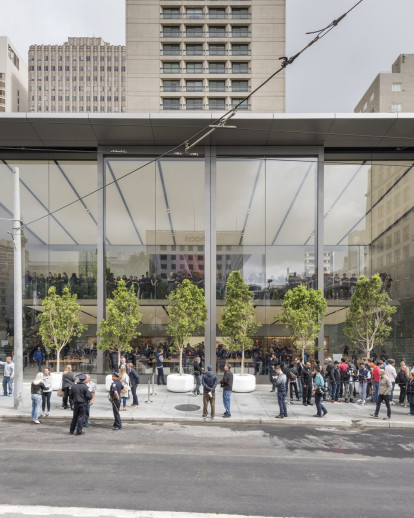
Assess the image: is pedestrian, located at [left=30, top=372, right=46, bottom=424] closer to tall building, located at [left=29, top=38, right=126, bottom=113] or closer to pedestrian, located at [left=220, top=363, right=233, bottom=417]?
pedestrian, located at [left=220, top=363, right=233, bottom=417]

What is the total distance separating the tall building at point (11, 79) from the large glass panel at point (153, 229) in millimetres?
84895

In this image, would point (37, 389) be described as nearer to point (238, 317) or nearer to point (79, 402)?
point (79, 402)

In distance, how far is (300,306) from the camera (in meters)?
14.4

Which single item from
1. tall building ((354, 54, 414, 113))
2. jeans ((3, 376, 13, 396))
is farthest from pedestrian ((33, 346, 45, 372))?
tall building ((354, 54, 414, 113))

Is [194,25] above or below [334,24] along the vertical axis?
above

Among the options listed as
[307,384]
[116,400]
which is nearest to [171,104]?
[307,384]

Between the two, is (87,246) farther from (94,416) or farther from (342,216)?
(342,216)

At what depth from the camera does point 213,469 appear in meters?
7.47

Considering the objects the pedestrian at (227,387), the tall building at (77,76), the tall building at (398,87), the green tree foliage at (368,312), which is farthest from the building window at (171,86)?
the tall building at (77,76)

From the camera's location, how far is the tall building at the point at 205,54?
54594mm

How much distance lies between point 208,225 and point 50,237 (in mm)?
7155

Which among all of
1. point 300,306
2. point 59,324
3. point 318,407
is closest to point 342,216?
point 300,306

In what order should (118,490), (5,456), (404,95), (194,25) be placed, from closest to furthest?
(118,490) → (5,456) → (194,25) → (404,95)

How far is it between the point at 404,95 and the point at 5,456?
80238mm
